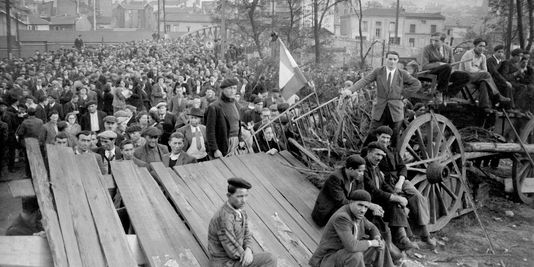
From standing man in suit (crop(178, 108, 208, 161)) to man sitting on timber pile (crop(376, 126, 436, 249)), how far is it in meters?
2.65

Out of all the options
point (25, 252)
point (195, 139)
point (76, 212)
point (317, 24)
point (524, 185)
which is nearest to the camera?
point (25, 252)

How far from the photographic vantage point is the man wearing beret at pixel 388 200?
23.4ft

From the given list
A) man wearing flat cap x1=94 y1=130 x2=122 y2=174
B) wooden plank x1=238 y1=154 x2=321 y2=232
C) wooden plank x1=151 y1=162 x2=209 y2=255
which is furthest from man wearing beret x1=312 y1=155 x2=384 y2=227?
man wearing flat cap x1=94 y1=130 x2=122 y2=174

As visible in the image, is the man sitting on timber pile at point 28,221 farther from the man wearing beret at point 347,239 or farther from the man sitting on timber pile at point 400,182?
the man sitting on timber pile at point 400,182

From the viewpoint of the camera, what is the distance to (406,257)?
25.1 ft

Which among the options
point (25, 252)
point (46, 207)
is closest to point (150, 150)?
point (46, 207)

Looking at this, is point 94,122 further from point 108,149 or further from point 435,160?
point 435,160

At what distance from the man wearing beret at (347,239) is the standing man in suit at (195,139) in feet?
9.68

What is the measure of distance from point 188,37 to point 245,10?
2362 cm

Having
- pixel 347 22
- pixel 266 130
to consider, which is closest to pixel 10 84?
pixel 266 130

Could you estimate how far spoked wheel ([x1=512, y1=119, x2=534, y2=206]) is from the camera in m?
10.4

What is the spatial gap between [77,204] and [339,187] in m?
3.01

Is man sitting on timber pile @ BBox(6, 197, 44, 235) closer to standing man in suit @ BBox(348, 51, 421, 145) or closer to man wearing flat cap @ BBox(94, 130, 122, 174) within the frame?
man wearing flat cap @ BBox(94, 130, 122, 174)

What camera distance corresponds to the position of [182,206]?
21.0ft
